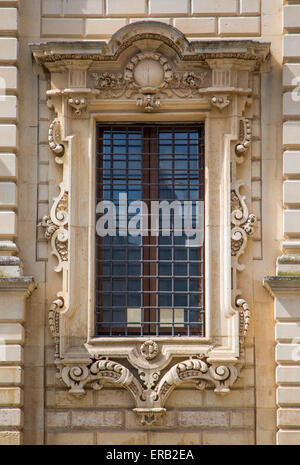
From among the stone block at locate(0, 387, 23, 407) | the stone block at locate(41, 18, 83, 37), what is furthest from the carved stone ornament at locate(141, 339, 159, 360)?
the stone block at locate(41, 18, 83, 37)

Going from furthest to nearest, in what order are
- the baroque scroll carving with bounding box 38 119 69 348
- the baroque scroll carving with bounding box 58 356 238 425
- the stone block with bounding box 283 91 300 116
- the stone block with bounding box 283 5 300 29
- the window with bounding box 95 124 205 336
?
1. the stone block with bounding box 283 5 300 29
2. the window with bounding box 95 124 205 336
3. the stone block with bounding box 283 91 300 116
4. the baroque scroll carving with bounding box 38 119 69 348
5. the baroque scroll carving with bounding box 58 356 238 425

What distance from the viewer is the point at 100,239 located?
72.7ft

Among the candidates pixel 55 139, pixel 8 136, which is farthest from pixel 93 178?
pixel 8 136

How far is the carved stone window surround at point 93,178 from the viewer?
2147 cm

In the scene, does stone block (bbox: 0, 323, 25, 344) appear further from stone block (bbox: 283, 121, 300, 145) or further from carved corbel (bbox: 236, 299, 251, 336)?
stone block (bbox: 283, 121, 300, 145)

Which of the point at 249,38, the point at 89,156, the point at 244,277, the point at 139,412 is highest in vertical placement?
the point at 249,38

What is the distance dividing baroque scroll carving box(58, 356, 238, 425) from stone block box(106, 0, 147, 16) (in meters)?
5.62

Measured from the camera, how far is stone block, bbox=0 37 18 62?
869 inches

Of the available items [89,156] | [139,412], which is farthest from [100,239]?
[139,412]

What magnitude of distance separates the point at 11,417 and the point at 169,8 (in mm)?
7016

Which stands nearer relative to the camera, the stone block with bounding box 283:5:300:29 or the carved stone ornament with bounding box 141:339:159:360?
the carved stone ornament with bounding box 141:339:159:360

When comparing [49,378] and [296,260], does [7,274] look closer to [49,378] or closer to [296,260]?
[49,378]

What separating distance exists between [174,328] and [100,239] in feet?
6.09

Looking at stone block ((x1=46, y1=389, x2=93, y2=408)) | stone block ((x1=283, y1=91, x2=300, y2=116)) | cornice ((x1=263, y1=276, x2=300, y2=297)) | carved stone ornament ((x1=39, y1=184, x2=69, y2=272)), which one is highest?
stone block ((x1=283, y1=91, x2=300, y2=116))
